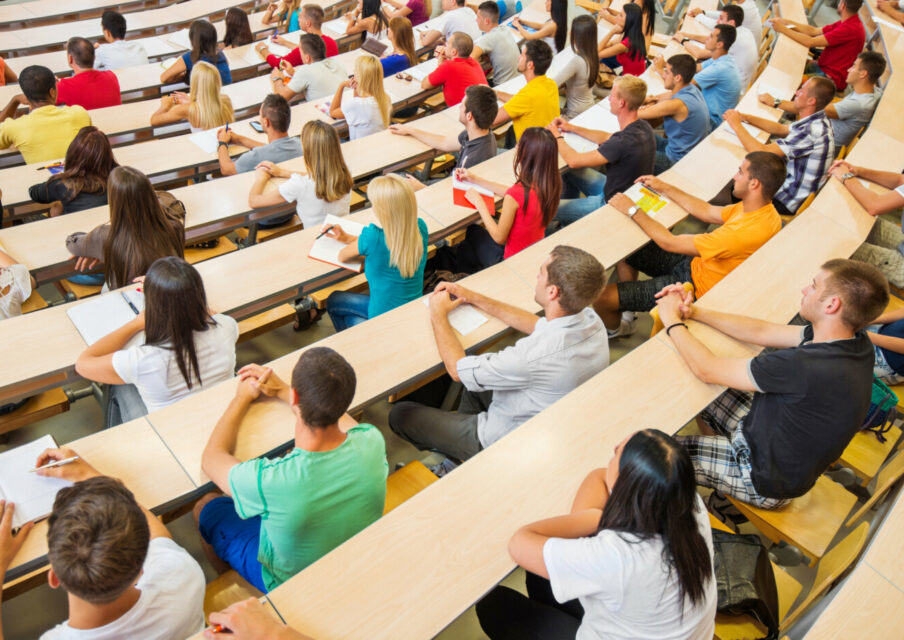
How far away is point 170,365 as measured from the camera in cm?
254

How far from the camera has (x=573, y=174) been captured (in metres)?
5.17

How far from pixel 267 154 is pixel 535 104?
79.8 inches

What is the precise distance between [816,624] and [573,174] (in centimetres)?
376

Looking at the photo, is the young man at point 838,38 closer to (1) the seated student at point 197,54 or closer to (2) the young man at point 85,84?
(1) the seated student at point 197,54

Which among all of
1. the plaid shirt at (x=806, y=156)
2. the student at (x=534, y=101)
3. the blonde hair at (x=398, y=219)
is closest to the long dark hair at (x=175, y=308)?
the blonde hair at (x=398, y=219)

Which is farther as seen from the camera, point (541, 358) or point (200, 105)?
point (200, 105)

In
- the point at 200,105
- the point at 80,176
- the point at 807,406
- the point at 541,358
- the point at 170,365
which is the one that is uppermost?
the point at 200,105

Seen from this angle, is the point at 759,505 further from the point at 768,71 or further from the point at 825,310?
the point at 768,71

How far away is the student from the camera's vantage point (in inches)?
200

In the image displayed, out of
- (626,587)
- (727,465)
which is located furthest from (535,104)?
(626,587)

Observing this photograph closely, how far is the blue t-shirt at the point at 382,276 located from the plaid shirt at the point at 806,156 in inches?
107

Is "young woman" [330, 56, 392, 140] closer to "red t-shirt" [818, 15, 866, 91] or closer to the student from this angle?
the student

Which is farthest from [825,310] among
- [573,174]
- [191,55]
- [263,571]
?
[191,55]

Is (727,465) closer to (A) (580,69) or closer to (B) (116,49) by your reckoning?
(A) (580,69)
